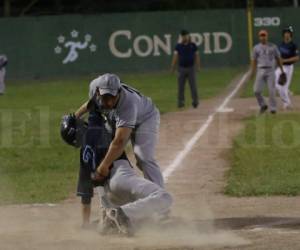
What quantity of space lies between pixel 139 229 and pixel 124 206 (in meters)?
0.35

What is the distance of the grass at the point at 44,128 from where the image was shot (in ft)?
41.6

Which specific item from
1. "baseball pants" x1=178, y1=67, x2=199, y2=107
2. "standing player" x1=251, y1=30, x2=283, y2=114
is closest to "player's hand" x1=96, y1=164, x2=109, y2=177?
"standing player" x1=251, y1=30, x2=283, y2=114

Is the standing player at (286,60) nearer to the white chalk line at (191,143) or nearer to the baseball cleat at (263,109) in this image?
the baseball cleat at (263,109)

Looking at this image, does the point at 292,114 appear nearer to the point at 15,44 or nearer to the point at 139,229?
the point at 139,229

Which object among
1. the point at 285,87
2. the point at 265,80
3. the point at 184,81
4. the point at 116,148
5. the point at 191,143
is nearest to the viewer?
the point at 116,148

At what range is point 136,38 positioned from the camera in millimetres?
44281

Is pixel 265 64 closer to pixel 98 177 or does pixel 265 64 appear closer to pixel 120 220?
pixel 98 177

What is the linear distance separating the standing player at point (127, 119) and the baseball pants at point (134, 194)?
0.52 feet

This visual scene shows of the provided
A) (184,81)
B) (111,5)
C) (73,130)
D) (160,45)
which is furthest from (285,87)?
(111,5)

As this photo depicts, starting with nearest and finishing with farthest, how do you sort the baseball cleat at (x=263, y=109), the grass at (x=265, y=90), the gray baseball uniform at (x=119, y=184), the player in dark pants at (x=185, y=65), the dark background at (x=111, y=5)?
the gray baseball uniform at (x=119, y=184) < the baseball cleat at (x=263, y=109) < the player in dark pants at (x=185, y=65) < the grass at (x=265, y=90) < the dark background at (x=111, y=5)

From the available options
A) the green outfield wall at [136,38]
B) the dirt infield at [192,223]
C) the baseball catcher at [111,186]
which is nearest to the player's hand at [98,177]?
the baseball catcher at [111,186]

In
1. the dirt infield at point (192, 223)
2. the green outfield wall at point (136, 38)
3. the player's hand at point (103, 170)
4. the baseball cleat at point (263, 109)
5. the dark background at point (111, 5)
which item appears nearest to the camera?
the dirt infield at point (192, 223)

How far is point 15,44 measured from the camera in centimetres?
4328

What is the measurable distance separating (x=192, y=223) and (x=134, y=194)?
0.76 m
